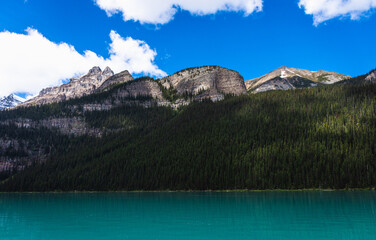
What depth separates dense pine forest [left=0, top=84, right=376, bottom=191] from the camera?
11419 cm

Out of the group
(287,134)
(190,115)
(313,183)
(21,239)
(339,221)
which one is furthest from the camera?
(190,115)

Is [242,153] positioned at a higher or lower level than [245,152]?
lower

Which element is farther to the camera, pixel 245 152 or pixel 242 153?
pixel 245 152

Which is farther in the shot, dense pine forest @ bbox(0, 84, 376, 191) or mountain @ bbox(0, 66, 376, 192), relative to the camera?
mountain @ bbox(0, 66, 376, 192)

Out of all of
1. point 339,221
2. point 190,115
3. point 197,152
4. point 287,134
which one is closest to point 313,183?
point 287,134

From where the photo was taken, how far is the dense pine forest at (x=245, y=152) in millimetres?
114188

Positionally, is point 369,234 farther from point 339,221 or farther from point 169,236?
point 169,236

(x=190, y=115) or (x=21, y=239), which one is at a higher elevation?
(x=190, y=115)

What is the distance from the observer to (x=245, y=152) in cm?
13600

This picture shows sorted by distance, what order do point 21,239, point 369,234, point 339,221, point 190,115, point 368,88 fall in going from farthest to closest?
point 190,115
point 368,88
point 339,221
point 21,239
point 369,234

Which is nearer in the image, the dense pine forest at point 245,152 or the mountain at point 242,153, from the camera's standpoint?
the dense pine forest at point 245,152

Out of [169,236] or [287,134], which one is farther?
[287,134]

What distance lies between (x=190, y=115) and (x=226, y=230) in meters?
164

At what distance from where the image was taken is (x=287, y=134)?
139750 mm
